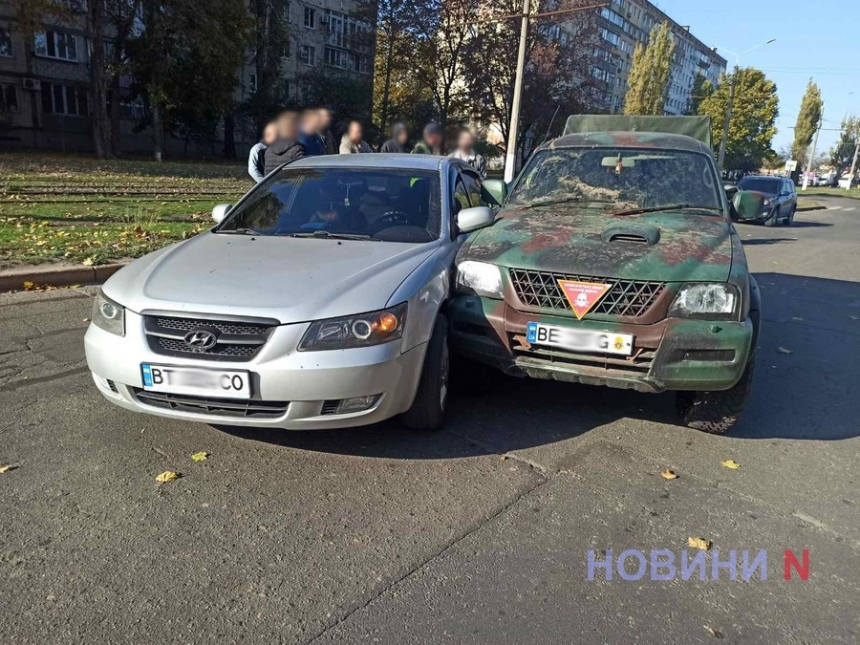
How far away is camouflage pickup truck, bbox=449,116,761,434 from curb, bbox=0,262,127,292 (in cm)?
499

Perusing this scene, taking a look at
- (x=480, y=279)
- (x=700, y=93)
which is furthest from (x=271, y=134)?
(x=700, y=93)

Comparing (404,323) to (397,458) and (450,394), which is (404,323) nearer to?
(397,458)

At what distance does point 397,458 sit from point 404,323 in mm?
760

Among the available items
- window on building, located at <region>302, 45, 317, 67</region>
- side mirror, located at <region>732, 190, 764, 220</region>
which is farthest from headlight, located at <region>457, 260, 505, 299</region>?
window on building, located at <region>302, 45, 317, 67</region>

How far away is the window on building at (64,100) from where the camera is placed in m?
34.4

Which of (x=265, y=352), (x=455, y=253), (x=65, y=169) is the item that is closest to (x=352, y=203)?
(x=455, y=253)

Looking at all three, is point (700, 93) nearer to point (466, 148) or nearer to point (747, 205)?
point (466, 148)

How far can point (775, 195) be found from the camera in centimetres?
2052

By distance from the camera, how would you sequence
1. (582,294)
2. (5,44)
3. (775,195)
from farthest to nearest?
1. (5,44)
2. (775,195)
3. (582,294)

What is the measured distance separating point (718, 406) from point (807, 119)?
3387 inches

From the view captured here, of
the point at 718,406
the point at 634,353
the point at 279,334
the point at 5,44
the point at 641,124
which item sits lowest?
the point at 718,406

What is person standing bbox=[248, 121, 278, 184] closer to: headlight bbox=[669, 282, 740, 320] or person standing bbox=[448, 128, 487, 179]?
person standing bbox=[448, 128, 487, 179]

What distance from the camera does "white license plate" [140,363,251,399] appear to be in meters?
3.12

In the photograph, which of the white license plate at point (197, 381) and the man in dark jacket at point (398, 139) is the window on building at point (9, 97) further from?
the white license plate at point (197, 381)
